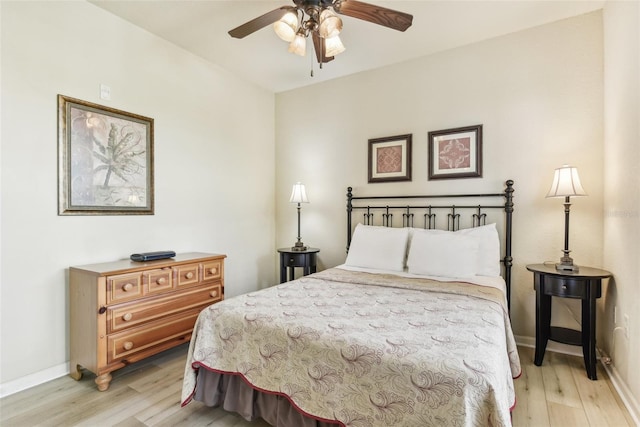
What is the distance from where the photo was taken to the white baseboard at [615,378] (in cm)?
179

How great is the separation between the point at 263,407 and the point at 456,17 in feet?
10.1

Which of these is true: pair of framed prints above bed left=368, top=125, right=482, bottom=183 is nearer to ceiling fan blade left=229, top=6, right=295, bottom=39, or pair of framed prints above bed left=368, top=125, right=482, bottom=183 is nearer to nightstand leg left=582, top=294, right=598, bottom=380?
nightstand leg left=582, top=294, right=598, bottom=380

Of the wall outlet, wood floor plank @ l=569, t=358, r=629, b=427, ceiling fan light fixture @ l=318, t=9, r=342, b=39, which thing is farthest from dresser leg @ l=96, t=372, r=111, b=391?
the wall outlet

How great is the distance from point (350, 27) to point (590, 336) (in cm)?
296

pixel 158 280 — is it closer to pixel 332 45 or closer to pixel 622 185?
pixel 332 45

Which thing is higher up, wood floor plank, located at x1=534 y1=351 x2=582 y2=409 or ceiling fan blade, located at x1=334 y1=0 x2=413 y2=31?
ceiling fan blade, located at x1=334 y1=0 x2=413 y2=31

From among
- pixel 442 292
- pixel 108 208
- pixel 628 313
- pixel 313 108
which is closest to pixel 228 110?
pixel 313 108

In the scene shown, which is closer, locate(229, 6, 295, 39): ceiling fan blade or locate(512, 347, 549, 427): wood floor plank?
locate(512, 347, 549, 427): wood floor plank

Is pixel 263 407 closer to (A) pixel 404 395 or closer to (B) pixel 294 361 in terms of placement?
(B) pixel 294 361

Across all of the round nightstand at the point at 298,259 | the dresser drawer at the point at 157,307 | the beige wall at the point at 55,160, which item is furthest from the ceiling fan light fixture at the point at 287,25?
the round nightstand at the point at 298,259

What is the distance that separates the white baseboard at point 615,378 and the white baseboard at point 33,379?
3592mm

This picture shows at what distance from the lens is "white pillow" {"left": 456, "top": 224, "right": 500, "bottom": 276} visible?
2.65m

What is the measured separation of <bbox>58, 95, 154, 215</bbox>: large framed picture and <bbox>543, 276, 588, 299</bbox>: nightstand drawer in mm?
3265

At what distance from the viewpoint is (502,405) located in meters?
1.09
